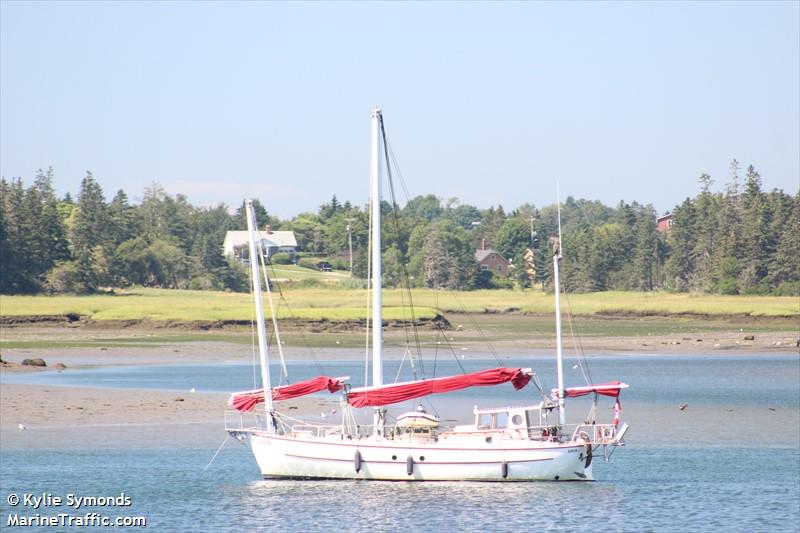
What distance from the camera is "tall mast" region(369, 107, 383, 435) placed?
44188mm

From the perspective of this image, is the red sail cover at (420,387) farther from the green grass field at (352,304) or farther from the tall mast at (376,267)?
the green grass field at (352,304)

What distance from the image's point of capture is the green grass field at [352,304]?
124m

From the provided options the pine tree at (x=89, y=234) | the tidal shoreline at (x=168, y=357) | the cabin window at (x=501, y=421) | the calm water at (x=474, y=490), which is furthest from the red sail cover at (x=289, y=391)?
the pine tree at (x=89, y=234)

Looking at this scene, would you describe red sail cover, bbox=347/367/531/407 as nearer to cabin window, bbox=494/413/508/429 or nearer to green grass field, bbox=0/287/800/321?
cabin window, bbox=494/413/508/429

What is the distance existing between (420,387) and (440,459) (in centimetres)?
265

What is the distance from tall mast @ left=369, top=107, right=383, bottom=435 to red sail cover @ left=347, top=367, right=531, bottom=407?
1.50 feet

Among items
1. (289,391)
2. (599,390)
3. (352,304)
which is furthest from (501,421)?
(352,304)

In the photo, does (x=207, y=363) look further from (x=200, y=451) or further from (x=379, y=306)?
(x=379, y=306)

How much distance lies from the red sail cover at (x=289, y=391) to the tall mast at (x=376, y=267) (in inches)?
59.9

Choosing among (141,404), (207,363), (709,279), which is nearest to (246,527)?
(141,404)

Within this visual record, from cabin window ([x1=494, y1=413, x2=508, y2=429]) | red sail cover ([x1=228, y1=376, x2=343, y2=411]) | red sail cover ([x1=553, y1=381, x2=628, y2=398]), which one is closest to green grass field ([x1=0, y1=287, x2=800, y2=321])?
red sail cover ([x1=228, y1=376, x2=343, y2=411])

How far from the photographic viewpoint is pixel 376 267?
44625mm

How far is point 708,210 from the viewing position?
19975 cm

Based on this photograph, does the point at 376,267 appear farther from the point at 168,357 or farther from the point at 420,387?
the point at 168,357
